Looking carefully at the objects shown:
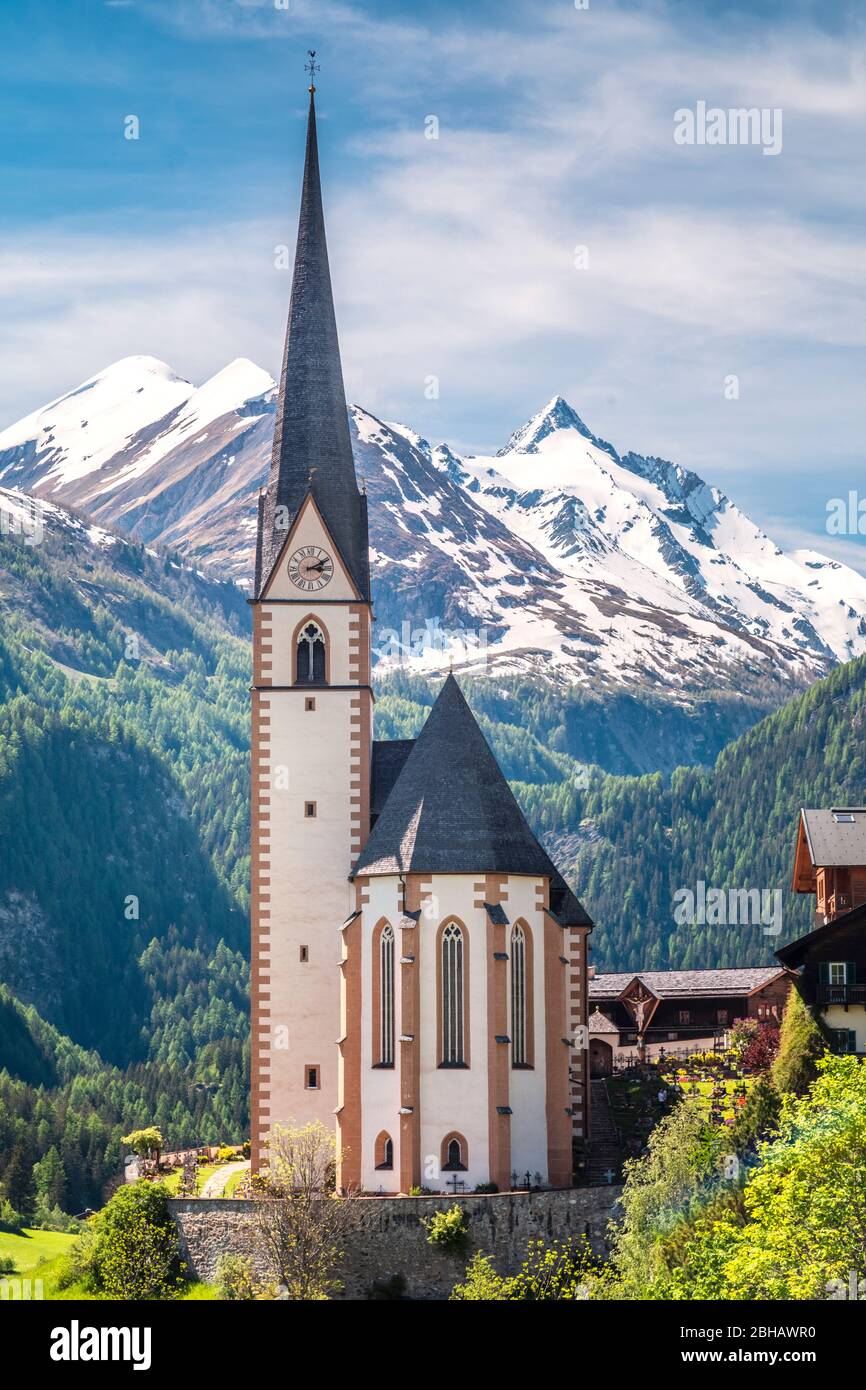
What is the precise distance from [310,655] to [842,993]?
27780 millimetres

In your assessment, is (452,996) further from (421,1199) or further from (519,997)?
(421,1199)

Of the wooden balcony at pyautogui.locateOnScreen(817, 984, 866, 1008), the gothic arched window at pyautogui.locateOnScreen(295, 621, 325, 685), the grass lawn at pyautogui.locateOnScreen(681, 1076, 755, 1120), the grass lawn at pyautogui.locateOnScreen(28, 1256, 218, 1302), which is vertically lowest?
the grass lawn at pyautogui.locateOnScreen(28, 1256, 218, 1302)

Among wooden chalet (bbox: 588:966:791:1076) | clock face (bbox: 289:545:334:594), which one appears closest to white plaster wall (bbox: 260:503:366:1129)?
clock face (bbox: 289:545:334:594)

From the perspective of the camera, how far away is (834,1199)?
54844 mm

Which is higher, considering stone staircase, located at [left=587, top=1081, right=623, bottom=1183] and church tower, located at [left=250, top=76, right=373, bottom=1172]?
church tower, located at [left=250, top=76, right=373, bottom=1172]

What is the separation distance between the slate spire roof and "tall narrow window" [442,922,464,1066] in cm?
1706

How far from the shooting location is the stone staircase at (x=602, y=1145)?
276 ft

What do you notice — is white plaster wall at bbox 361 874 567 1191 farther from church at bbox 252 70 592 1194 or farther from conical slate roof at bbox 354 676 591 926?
conical slate roof at bbox 354 676 591 926

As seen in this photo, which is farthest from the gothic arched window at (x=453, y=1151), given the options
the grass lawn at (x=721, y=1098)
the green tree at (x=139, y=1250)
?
the green tree at (x=139, y=1250)

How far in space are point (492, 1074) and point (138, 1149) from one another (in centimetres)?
2047

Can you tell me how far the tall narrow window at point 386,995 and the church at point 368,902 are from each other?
0.27 feet

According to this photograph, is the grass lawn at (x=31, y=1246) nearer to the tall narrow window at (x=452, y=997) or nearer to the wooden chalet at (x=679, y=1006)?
the wooden chalet at (x=679, y=1006)

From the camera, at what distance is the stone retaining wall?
250 ft

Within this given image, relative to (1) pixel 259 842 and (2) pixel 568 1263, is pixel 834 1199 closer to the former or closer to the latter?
(2) pixel 568 1263
